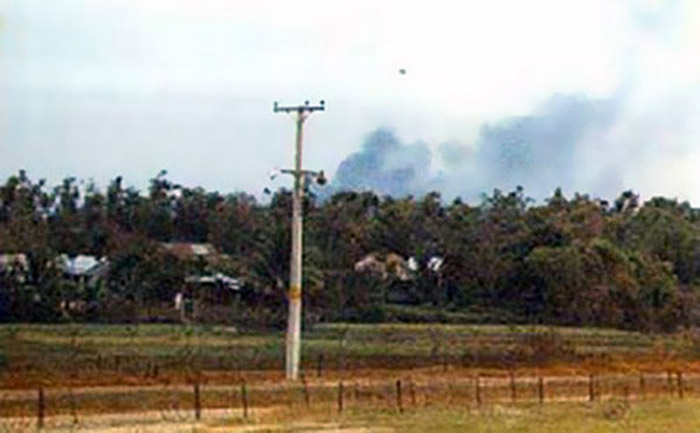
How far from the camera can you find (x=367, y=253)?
67875 millimetres

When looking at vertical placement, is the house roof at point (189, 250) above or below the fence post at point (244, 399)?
above

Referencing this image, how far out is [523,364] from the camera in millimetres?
43875

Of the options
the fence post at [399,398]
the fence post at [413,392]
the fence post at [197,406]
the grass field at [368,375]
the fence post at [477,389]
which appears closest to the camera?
the fence post at [197,406]

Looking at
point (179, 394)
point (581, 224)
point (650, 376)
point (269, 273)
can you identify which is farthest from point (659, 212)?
point (179, 394)

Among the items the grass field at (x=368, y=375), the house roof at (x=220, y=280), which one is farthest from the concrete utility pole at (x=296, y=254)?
the house roof at (x=220, y=280)

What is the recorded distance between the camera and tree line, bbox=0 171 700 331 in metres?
54.0

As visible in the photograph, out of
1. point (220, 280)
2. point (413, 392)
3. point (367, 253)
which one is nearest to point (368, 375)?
point (413, 392)

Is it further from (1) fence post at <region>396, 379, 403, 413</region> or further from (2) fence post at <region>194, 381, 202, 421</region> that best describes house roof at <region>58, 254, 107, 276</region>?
(2) fence post at <region>194, 381, 202, 421</region>

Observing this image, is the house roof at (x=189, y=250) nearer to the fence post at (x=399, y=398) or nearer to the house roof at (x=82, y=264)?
the house roof at (x=82, y=264)

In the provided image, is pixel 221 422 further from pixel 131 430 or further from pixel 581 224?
pixel 581 224

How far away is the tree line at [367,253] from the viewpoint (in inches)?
2126

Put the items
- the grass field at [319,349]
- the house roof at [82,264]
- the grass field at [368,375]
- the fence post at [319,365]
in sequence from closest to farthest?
the grass field at [368,375] < the grass field at [319,349] < the fence post at [319,365] < the house roof at [82,264]

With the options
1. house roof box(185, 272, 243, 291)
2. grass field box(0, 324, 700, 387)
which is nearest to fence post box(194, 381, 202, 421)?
grass field box(0, 324, 700, 387)

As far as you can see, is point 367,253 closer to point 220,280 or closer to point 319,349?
point 220,280
